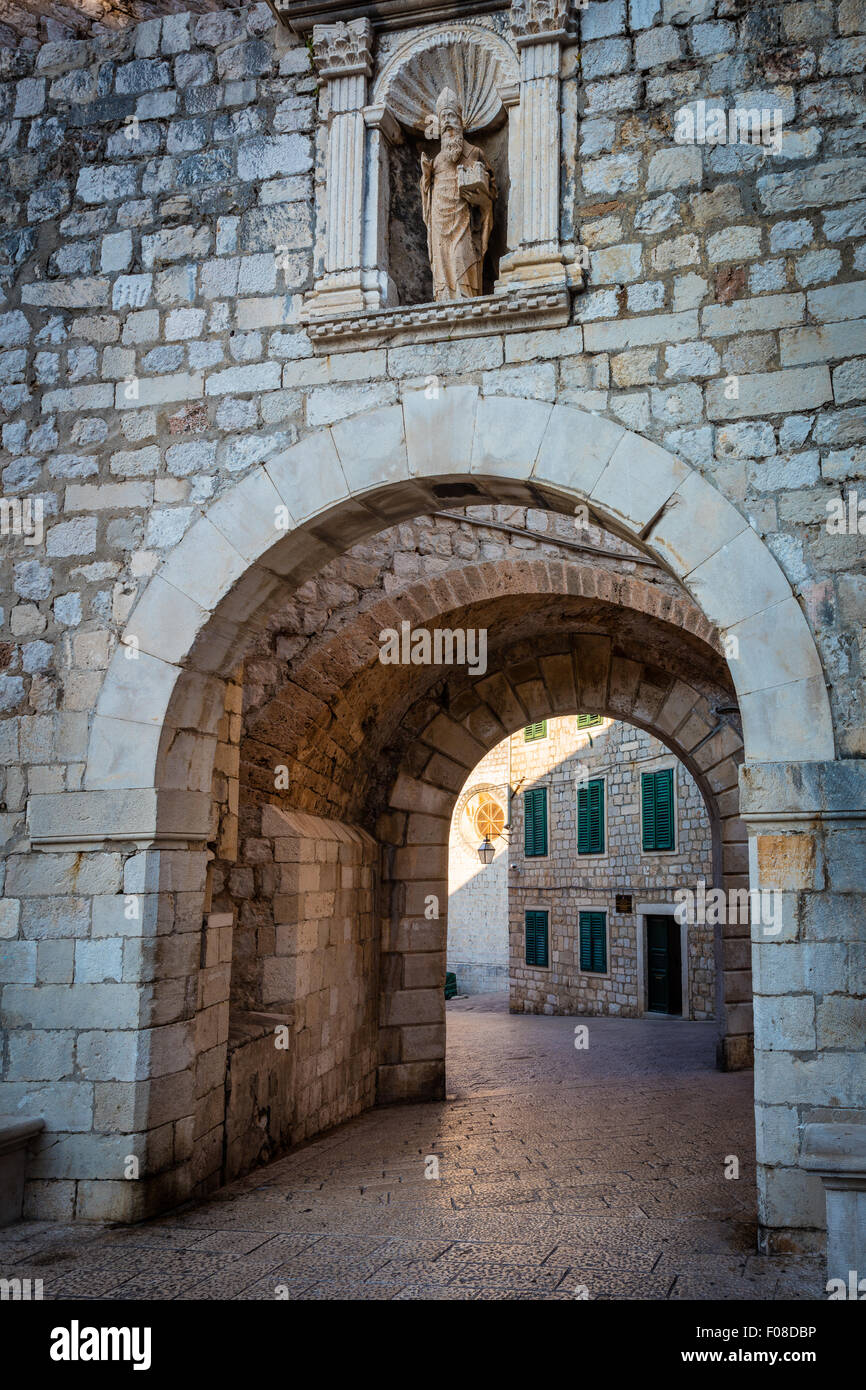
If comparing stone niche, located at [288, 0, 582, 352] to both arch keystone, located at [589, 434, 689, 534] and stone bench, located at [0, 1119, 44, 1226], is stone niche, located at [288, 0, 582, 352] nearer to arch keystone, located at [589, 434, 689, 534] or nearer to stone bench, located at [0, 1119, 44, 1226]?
arch keystone, located at [589, 434, 689, 534]

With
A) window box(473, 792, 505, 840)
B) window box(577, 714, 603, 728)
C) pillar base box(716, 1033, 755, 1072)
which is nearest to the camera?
pillar base box(716, 1033, 755, 1072)

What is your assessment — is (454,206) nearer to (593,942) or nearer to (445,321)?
(445,321)

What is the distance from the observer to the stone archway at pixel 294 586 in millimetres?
3814

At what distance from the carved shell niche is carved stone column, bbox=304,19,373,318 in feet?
0.41

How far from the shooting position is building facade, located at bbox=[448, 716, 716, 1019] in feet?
43.0

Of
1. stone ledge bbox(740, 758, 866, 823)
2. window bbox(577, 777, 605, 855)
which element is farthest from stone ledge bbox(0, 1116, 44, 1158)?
window bbox(577, 777, 605, 855)

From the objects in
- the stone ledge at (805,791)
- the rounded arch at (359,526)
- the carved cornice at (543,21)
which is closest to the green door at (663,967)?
the rounded arch at (359,526)

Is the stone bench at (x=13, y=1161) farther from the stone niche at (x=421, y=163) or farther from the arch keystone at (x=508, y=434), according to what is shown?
the stone niche at (x=421, y=163)

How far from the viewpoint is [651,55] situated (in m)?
4.35

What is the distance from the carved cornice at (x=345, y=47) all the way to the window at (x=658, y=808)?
32.8 ft

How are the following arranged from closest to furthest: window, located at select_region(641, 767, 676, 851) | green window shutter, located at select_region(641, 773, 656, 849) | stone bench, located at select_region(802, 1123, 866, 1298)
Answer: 1. stone bench, located at select_region(802, 1123, 866, 1298)
2. window, located at select_region(641, 767, 676, 851)
3. green window shutter, located at select_region(641, 773, 656, 849)

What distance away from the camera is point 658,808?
1373cm

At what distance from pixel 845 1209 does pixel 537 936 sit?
13.1 m

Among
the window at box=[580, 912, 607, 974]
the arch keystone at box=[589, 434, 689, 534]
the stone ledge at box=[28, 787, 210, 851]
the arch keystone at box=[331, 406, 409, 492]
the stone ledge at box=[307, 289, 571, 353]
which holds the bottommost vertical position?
the window at box=[580, 912, 607, 974]
